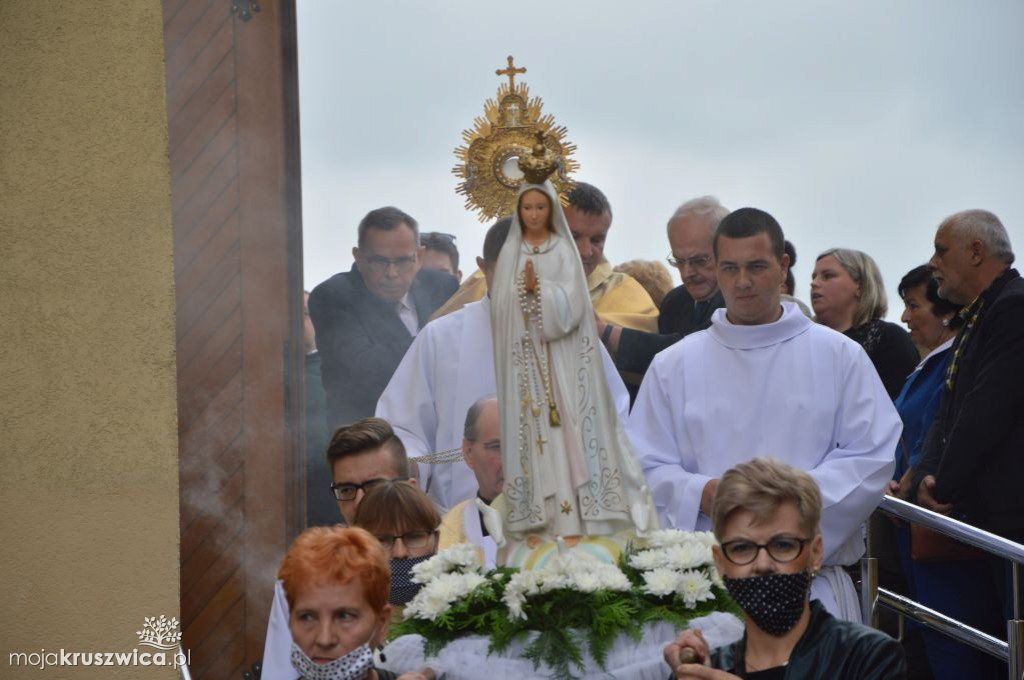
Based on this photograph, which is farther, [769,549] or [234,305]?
[234,305]

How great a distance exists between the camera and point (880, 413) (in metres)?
6.34

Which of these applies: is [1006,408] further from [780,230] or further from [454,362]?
[454,362]

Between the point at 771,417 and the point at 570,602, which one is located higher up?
the point at 771,417

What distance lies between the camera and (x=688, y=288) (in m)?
7.38

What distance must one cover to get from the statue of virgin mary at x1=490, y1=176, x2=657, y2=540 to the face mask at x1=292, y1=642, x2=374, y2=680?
790 millimetres

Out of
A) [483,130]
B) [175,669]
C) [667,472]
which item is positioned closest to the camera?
[483,130]

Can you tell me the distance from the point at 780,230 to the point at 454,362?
1.61m

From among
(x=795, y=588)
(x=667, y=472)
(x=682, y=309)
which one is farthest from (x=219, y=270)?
(x=795, y=588)

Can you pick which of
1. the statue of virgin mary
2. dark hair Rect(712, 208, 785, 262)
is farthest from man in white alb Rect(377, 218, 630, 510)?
the statue of virgin mary

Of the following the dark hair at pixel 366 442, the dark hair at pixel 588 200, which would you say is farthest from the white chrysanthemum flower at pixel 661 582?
the dark hair at pixel 588 200

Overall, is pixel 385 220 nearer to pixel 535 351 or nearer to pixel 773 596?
pixel 535 351

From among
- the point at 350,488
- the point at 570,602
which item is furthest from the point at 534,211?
the point at 350,488

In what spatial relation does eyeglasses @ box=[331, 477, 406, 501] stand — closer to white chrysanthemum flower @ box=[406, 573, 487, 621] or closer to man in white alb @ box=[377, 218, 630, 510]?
man in white alb @ box=[377, 218, 630, 510]

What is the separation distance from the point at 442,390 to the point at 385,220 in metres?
0.95
